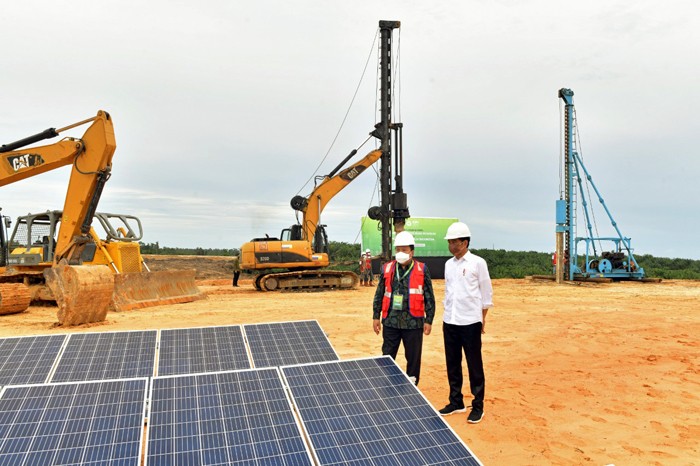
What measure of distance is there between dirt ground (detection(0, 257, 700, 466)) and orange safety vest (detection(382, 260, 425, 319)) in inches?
55.2

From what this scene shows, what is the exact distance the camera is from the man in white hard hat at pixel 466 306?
5793 millimetres

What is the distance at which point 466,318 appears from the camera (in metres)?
5.81

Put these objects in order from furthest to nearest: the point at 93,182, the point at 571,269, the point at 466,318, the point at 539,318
Answer: the point at 571,269 → the point at 93,182 → the point at 539,318 → the point at 466,318

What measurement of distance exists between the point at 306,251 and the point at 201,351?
624 inches

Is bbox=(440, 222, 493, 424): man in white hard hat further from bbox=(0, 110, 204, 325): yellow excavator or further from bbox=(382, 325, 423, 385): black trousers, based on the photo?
bbox=(0, 110, 204, 325): yellow excavator

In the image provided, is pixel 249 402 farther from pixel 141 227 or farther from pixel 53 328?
pixel 141 227

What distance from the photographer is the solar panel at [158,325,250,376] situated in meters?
6.09

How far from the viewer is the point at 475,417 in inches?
236

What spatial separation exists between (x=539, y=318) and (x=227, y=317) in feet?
27.9

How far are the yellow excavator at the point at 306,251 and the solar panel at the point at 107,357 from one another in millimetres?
14977

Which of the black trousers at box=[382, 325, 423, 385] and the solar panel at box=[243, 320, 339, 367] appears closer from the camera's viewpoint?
the black trousers at box=[382, 325, 423, 385]

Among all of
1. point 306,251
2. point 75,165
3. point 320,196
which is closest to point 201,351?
point 75,165

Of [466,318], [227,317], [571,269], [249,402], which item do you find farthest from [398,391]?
[571,269]

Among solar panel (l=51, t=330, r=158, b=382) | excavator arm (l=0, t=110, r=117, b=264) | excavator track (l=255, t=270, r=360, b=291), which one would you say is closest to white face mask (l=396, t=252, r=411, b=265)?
solar panel (l=51, t=330, r=158, b=382)
